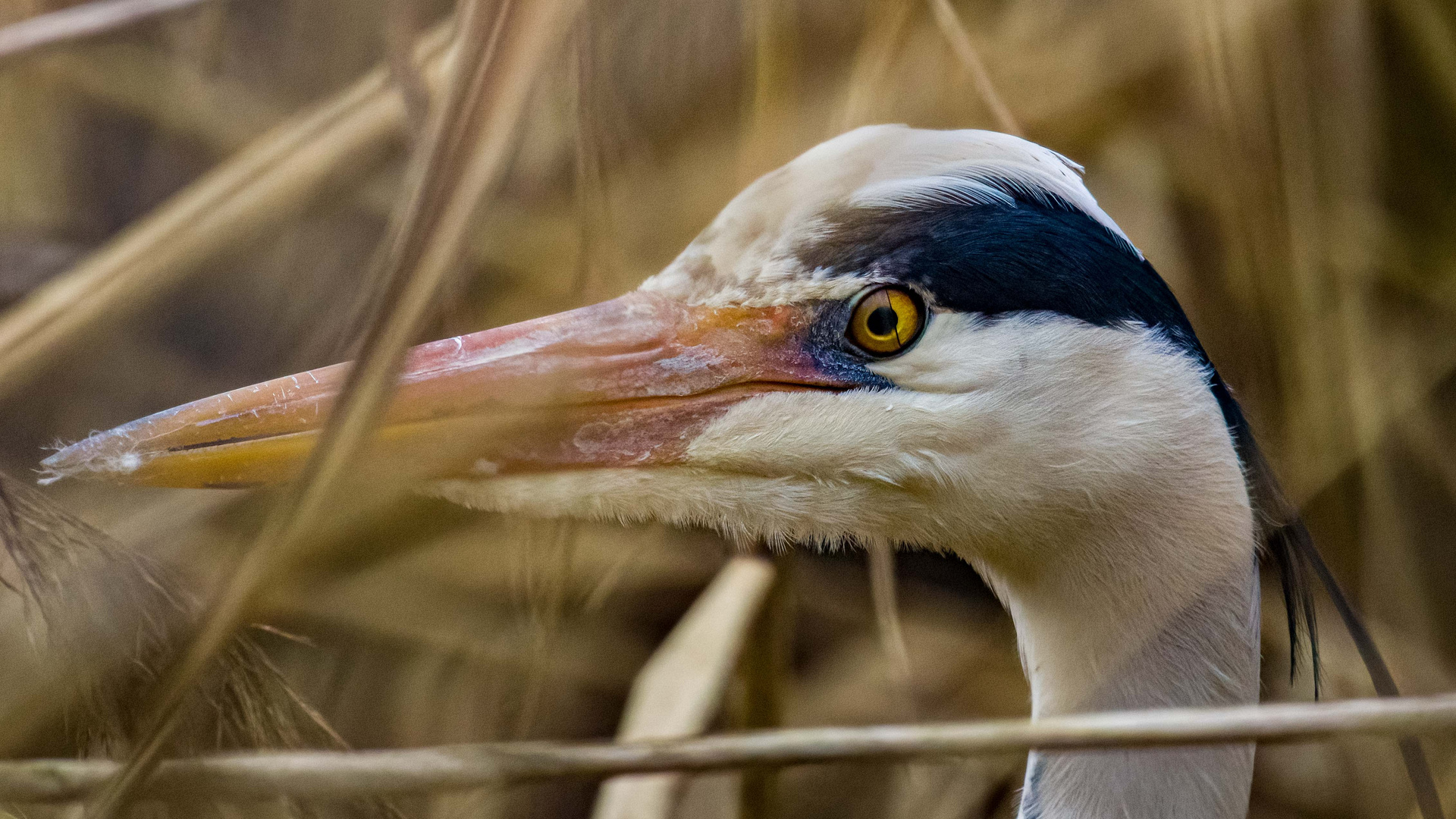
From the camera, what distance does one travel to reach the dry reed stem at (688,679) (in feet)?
4.00

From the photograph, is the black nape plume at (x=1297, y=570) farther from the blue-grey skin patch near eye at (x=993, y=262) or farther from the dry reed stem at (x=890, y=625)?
the dry reed stem at (x=890, y=625)

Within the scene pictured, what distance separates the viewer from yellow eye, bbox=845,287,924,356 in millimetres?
856

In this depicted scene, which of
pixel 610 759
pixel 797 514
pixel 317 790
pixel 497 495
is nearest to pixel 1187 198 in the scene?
pixel 797 514

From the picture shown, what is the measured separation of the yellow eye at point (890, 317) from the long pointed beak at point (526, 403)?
43 millimetres

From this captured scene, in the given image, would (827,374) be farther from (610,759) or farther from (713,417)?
(610,759)

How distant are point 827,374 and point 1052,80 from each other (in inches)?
40.7

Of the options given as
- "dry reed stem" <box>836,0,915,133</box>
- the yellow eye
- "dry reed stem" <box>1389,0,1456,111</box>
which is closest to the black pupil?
the yellow eye

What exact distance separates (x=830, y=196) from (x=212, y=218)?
2.52ft

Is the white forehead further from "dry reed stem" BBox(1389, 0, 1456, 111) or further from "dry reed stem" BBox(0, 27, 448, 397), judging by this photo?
"dry reed stem" BBox(1389, 0, 1456, 111)

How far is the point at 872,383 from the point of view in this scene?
2.84 ft

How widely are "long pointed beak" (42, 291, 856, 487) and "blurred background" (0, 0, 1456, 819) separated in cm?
52

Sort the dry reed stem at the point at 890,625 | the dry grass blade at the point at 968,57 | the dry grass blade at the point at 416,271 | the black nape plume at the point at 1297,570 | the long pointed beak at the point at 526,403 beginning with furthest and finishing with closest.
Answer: the dry reed stem at the point at 890,625 < the dry grass blade at the point at 968,57 < the black nape plume at the point at 1297,570 < the long pointed beak at the point at 526,403 < the dry grass blade at the point at 416,271

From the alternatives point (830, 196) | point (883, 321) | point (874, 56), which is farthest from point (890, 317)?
point (874, 56)

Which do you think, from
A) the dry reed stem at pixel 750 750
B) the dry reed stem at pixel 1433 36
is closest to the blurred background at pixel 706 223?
the dry reed stem at pixel 1433 36
